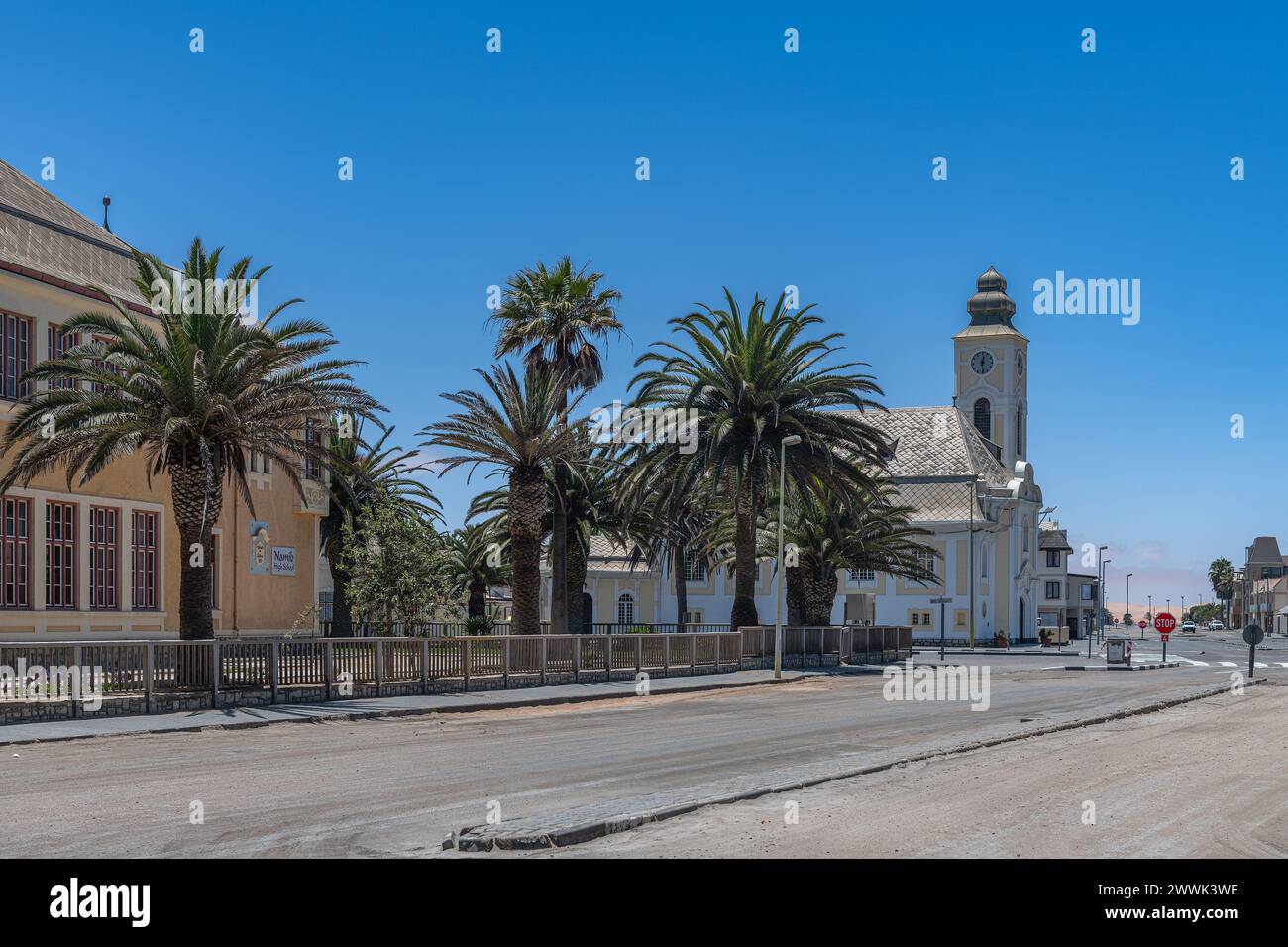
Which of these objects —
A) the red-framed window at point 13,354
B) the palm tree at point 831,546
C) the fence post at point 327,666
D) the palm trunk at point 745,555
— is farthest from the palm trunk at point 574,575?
the fence post at point 327,666

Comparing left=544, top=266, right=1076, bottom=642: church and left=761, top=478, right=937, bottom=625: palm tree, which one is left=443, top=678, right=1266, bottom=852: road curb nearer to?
left=761, top=478, right=937, bottom=625: palm tree

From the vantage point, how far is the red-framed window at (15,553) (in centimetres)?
3325

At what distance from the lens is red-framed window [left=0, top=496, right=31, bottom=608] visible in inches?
1309

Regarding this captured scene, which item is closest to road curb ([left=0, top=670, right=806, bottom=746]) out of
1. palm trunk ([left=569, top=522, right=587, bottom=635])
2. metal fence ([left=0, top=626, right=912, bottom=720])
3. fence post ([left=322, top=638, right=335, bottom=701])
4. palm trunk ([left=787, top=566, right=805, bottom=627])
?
metal fence ([left=0, top=626, right=912, bottom=720])

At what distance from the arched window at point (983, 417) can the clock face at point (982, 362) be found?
234 centimetres

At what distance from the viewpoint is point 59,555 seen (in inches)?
1377

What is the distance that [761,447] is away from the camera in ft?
147

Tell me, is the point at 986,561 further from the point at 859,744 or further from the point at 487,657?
the point at 859,744

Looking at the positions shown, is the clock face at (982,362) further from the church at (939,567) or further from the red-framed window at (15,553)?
the red-framed window at (15,553)

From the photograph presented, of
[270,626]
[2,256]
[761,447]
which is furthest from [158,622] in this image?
[761,447]

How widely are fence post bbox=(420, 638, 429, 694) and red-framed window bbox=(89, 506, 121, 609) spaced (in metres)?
11.5

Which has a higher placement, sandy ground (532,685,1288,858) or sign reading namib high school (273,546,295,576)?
sign reading namib high school (273,546,295,576)

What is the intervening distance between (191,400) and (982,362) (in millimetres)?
90064

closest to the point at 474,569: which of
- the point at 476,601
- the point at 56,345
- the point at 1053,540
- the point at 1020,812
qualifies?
the point at 476,601
